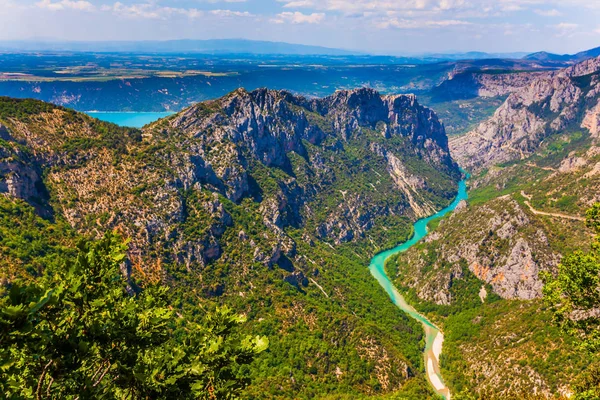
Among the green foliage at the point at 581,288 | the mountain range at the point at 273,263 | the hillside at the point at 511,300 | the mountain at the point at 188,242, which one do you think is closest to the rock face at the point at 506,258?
the hillside at the point at 511,300

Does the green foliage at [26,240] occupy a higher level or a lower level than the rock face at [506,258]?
higher

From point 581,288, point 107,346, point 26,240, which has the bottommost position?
point 26,240

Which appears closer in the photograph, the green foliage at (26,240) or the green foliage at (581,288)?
the green foliage at (581,288)

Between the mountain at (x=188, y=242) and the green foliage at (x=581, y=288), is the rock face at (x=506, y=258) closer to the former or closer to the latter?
the mountain at (x=188, y=242)

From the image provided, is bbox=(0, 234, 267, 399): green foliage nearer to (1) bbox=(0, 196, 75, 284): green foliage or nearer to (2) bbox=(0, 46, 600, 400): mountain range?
(1) bbox=(0, 196, 75, 284): green foliage

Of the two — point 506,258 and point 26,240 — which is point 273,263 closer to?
point 26,240

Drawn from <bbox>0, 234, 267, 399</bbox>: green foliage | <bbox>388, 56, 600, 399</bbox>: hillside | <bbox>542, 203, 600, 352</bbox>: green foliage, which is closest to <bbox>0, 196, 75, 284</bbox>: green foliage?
<bbox>0, 234, 267, 399</bbox>: green foliage

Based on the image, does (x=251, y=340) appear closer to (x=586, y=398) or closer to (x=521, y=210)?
(x=586, y=398)

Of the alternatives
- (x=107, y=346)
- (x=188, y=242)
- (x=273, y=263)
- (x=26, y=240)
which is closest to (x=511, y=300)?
(x=273, y=263)

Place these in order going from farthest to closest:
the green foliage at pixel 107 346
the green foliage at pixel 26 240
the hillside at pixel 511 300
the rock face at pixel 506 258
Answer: the rock face at pixel 506 258, the hillside at pixel 511 300, the green foliage at pixel 26 240, the green foliage at pixel 107 346

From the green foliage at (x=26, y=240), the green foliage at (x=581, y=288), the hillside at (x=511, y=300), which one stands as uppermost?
the green foliage at (x=581, y=288)
